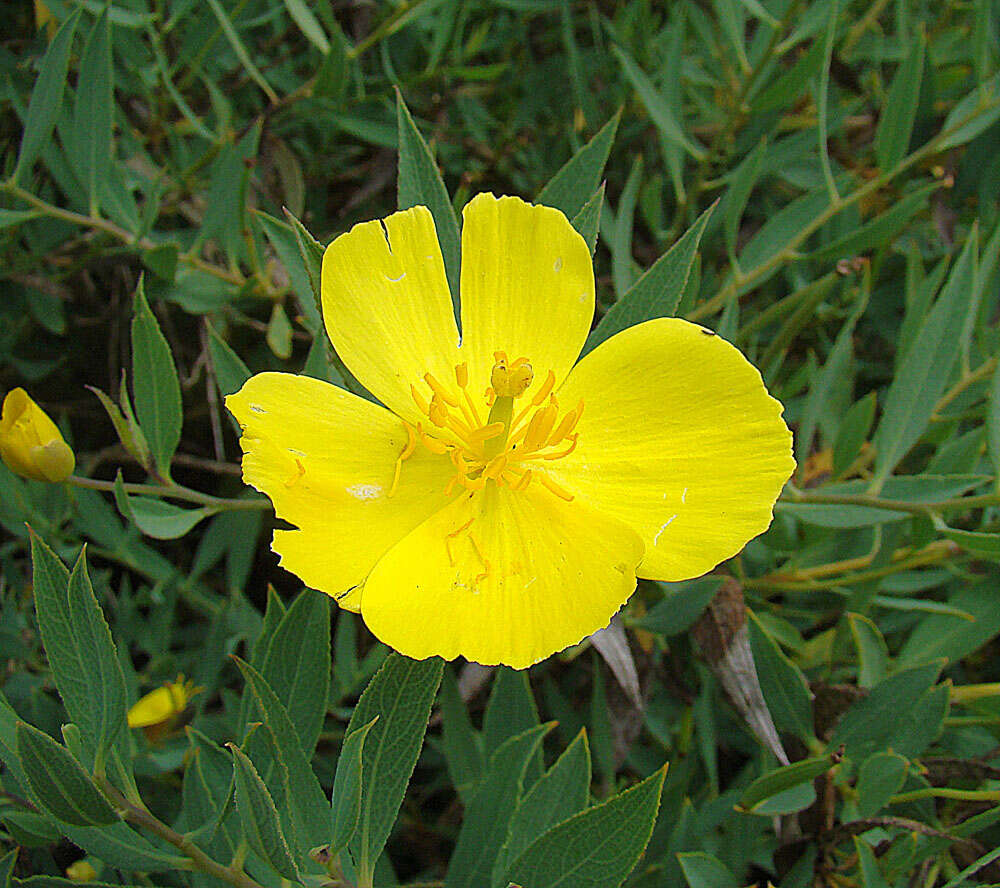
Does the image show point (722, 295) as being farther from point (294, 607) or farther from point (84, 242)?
point (84, 242)

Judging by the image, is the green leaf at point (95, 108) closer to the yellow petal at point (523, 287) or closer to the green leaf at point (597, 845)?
the yellow petal at point (523, 287)

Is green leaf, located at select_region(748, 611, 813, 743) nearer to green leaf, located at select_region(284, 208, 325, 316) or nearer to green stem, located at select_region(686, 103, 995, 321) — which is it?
green stem, located at select_region(686, 103, 995, 321)

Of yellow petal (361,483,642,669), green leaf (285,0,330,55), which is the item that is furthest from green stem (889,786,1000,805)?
green leaf (285,0,330,55)

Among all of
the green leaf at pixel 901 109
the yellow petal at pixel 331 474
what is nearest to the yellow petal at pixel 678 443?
the yellow petal at pixel 331 474

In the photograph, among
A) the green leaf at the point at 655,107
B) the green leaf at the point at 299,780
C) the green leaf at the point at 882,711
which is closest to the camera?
the green leaf at the point at 299,780

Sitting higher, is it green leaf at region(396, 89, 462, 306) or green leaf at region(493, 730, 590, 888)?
green leaf at region(396, 89, 462, 306)
